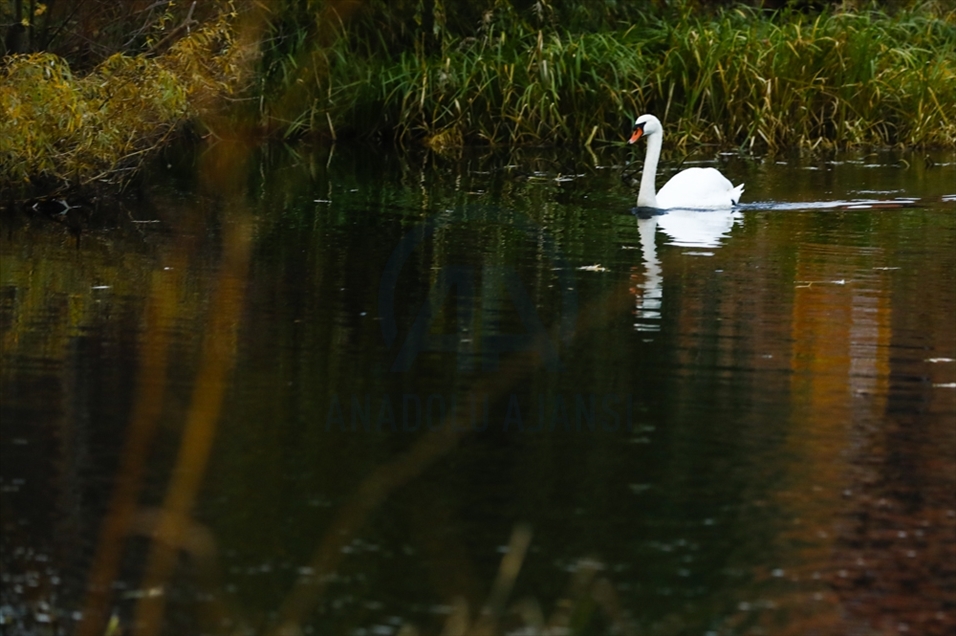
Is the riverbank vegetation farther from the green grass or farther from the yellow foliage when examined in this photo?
the yellow foliage

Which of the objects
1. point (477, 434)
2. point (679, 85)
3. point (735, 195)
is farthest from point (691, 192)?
point (477, 434)

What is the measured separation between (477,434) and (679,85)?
15.6m

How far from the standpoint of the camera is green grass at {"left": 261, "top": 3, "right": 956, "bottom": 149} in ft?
70.7

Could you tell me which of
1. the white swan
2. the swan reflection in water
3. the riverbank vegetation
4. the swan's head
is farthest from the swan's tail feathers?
the riverbank vegetation

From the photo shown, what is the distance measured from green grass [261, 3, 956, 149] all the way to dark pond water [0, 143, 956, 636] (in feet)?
28.4

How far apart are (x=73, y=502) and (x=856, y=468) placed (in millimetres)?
2800

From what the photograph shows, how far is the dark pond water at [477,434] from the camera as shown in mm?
5012

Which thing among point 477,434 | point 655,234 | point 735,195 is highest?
point 735,195

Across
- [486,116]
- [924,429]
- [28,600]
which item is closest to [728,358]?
[924,429]

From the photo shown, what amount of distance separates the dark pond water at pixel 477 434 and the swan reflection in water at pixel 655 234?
6cm

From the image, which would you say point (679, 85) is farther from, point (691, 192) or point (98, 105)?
point (98, 105)

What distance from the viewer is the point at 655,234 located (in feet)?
44.9

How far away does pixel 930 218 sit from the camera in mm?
14578

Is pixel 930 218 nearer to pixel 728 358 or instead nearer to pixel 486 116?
pixel 728 358
